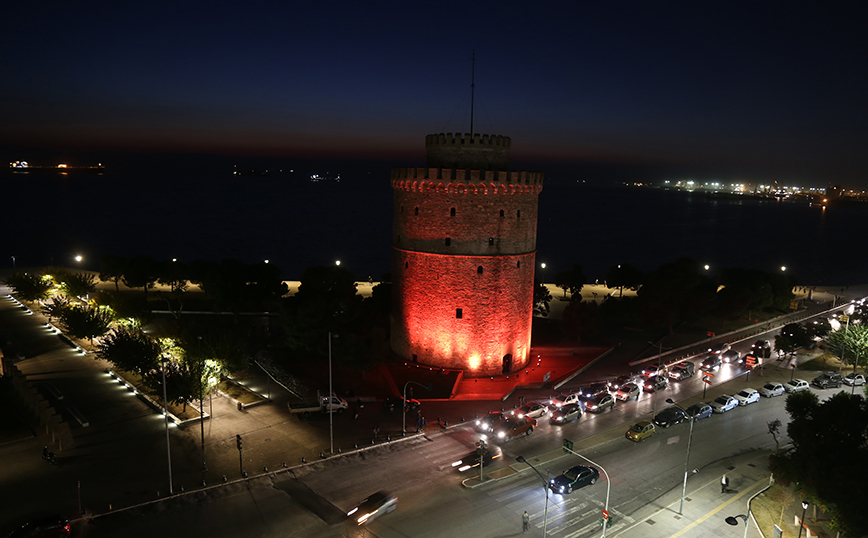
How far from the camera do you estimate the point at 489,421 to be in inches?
1104

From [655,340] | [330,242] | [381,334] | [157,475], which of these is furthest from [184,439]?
[330,242]

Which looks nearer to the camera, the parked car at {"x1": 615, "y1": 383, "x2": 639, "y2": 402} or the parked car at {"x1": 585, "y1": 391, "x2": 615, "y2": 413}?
the parked car at {"x1": 585, "y1": 391, "x2": 615, "y2": 413}

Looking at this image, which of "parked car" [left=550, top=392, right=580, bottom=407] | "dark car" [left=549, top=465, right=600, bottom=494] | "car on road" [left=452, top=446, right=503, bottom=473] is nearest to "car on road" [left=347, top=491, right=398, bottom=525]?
"car on road" [left=452, top=446, right=503, bottom=473]

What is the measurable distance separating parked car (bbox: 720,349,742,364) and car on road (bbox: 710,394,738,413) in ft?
28.0

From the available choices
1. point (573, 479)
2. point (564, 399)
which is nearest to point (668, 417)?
point (564, 399)

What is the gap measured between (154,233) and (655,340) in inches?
4684

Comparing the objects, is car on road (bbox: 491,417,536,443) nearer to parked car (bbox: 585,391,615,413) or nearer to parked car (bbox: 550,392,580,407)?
parked car (bbox: 550,392,580,407)

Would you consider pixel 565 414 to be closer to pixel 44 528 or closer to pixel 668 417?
pixel 668 417

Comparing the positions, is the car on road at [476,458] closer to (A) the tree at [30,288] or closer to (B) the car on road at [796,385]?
(B) the car on road at [796,385]

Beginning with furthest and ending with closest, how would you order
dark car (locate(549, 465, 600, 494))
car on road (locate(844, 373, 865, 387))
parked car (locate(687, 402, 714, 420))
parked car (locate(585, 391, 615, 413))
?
car on road (locate(844, 373, 865, 387)) < parked car (locate(585, 391, 615, 413)) < parked car (locate(687, 402, 714, 420)) < dark car (locate(549, 465, 600, 494))

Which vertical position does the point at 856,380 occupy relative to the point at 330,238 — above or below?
above

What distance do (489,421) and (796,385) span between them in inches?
822

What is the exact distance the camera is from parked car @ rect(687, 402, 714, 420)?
2995cm

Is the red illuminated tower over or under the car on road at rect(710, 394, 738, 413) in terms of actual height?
over
